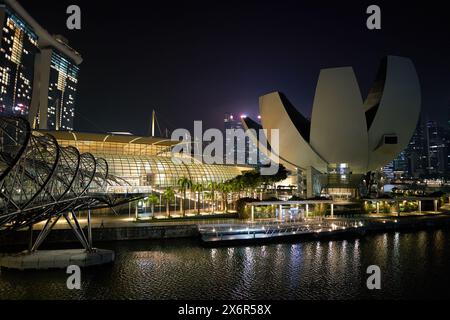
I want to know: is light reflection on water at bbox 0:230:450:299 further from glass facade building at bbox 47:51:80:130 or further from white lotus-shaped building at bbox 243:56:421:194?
glass facade building at bbox 47:51:80:130

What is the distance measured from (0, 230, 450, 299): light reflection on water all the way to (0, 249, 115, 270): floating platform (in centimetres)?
55

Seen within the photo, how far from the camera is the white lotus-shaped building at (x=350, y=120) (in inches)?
1716

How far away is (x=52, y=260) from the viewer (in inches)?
784

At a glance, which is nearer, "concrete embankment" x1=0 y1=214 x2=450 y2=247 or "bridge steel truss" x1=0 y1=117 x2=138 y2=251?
"bridge steel truss" x1=0 y1=117 x2=138 y2=251

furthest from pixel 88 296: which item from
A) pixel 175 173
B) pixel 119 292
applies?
pixel 175 173

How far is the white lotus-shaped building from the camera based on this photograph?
143ft

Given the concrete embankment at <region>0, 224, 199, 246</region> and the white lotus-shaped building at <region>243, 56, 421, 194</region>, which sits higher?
the white lotus-shaped building at <region>243, 56, 421, 194</region>

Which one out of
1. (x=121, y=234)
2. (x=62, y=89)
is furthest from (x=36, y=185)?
(x=62, y=89)

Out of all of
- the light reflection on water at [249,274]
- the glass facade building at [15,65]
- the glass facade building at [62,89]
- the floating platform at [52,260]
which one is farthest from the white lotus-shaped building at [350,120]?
the glass facade building at [62,89]

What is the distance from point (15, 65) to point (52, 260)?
8673cm

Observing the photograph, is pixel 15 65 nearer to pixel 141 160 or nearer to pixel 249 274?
pixel 141 160

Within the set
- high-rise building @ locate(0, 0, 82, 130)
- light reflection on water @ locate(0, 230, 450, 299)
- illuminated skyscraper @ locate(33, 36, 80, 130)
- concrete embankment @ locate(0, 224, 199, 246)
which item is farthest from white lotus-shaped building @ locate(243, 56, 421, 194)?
illuminated skyscraper @ locate(33, 36, 80, 130)

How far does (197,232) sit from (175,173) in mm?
25792
